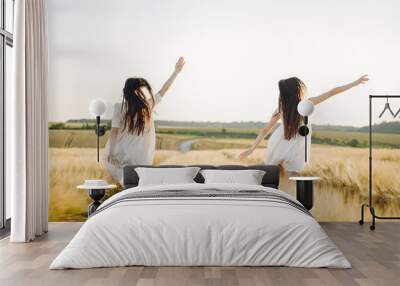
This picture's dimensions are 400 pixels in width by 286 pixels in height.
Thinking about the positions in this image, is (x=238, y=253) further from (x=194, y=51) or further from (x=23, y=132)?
(x=194, y=51)

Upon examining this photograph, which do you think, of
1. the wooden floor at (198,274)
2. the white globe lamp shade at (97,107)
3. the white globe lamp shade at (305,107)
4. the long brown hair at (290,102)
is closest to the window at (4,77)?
the white globe lamp shade at (97,107)

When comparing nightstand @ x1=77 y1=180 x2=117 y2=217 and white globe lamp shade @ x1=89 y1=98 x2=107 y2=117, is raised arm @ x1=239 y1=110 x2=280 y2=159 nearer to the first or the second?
nightstand @ x1=77 y1=180 x2=117 y2=217

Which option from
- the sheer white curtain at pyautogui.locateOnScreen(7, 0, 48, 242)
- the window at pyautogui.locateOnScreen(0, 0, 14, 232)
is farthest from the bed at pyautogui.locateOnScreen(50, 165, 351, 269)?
the window at pyautogui.locateOnScreen(0, 0, 14, 232)

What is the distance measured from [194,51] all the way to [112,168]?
1.94 meters

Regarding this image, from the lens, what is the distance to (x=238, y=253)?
4590 mm

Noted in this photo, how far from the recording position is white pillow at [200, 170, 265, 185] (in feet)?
22.2

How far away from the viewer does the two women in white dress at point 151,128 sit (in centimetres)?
743

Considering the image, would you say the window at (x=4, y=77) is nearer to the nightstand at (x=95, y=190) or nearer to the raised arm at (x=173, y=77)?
the nightstand at (x=95, y=190)

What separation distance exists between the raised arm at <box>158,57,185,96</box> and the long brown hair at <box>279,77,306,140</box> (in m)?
1.37

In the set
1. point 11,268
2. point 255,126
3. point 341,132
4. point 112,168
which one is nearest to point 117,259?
point 11,268

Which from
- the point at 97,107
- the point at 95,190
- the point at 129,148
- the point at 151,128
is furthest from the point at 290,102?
the point at 95,190

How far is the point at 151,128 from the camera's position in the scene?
7.45 m

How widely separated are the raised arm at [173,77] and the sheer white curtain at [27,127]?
1.74 m

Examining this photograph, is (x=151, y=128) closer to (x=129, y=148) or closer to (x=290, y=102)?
(x=129, y=148)
